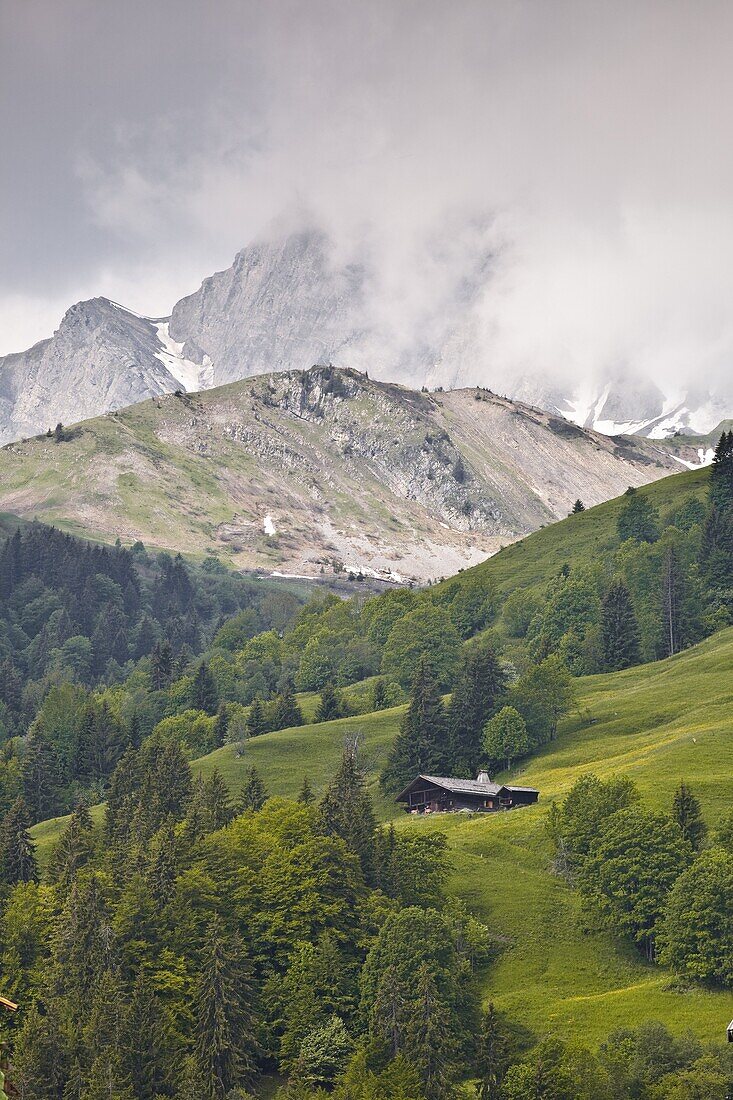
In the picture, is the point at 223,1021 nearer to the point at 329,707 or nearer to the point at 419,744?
the point at 419,744

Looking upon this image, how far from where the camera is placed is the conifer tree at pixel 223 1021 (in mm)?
71875

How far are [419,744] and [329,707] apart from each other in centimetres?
4187

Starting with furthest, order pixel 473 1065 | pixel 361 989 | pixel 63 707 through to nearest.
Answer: pixel 63 707
pixel 361 989
pixel 473 1065

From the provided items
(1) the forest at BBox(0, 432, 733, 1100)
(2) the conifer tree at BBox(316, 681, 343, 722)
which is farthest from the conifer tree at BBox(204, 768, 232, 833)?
(2) the conifer tree at BBox(316, 681, 343, 722)

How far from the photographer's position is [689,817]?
89625mm

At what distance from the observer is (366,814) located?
95.2 meters

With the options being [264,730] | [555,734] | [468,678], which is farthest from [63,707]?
[555,734]

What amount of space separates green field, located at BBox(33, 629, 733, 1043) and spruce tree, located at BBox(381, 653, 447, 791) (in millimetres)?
3368

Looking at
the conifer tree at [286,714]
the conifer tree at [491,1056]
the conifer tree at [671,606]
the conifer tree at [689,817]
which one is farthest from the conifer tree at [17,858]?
the conifer tree at [671,606]

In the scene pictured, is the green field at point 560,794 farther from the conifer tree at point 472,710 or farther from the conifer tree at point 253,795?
the conifer tree at point 253,795

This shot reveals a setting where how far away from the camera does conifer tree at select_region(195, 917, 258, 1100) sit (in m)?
71.9

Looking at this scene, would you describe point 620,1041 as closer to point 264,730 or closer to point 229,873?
point 229,873

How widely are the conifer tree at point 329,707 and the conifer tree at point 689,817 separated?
91.5m

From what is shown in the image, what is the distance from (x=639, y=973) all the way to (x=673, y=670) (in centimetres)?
7960
